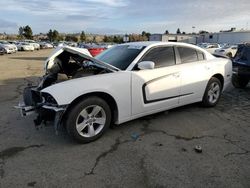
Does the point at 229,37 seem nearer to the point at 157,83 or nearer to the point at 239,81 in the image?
the point at 239,81

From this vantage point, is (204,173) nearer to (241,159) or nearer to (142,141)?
(241,159)

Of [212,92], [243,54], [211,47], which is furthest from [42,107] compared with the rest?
[211,47]

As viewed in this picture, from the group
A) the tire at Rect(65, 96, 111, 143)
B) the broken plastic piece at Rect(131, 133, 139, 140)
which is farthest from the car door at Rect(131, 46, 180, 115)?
the tire at Rect(65, 96, 111, 143)

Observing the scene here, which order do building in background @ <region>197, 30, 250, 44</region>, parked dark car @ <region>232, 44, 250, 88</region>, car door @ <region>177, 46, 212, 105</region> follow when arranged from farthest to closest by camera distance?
building in background @ <region>197, 30, 250, 44</region> → parked dark car @ <region>232, 44, 250, 88</region> → car door @ <region>177, 46, 212, 105</region>

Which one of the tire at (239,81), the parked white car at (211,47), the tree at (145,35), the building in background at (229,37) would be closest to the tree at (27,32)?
the tree at (145,35)

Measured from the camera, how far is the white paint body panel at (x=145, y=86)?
3.92 metres

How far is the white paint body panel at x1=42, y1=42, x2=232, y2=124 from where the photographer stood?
154 inches

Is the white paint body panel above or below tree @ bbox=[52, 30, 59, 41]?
below

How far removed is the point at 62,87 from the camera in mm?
3869

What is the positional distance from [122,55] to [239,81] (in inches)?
195

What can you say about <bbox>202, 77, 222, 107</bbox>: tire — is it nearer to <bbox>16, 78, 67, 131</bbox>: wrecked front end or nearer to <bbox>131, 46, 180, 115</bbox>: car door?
<bbox>131, 46, 180, 115</bbox>: car door

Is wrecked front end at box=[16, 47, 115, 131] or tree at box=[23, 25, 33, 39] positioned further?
tree at box=[23, 25, 33, 39]

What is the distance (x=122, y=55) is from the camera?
4984 millimetres

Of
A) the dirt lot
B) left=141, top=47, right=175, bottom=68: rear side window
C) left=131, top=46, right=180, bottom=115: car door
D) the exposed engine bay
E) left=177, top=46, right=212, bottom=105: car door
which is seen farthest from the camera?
left=177, top=46, right=212, bottom=105: car door
